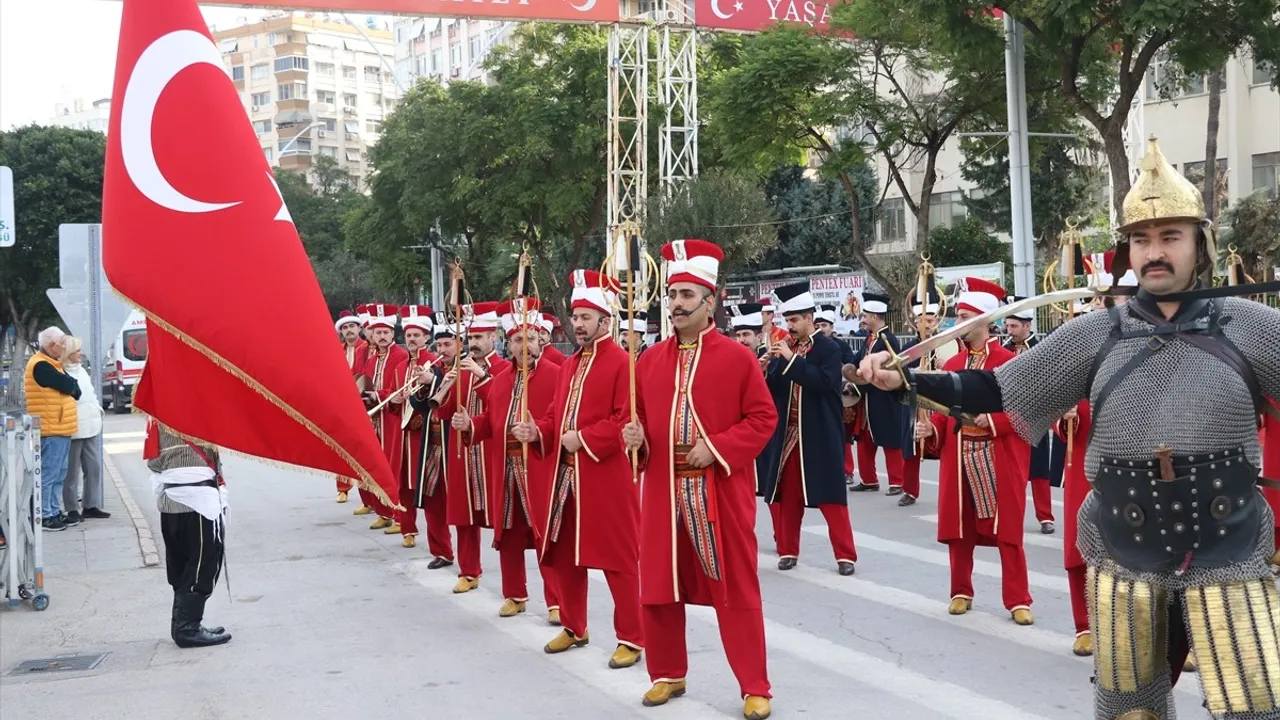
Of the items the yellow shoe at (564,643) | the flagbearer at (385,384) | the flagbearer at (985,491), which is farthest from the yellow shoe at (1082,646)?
the flagbearer at (385,384)

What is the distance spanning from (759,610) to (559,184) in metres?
29.6

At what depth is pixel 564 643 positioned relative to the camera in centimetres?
772

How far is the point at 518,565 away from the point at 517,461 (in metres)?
0.75

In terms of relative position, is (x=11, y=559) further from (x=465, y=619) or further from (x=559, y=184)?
(x=559, y=184)

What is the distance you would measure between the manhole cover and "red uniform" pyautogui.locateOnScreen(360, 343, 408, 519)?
3.91 metres

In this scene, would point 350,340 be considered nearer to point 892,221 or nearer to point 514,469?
point 514,469

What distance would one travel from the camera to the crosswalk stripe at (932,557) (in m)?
9.29

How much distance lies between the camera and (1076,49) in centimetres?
1634

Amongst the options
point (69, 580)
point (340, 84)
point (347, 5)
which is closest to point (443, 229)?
point (347, 5)

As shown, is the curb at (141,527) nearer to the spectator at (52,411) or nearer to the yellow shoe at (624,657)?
the spectator at (52,411)

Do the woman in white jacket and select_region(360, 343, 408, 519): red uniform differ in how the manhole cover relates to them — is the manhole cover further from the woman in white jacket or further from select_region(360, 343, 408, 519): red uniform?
the woman in white jacket

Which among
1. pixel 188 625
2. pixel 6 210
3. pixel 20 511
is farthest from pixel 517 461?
pixel 6 210

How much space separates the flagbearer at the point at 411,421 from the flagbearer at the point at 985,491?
4513mm

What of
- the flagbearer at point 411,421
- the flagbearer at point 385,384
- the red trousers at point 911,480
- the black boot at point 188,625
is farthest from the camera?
the red trousers at point 911,480
